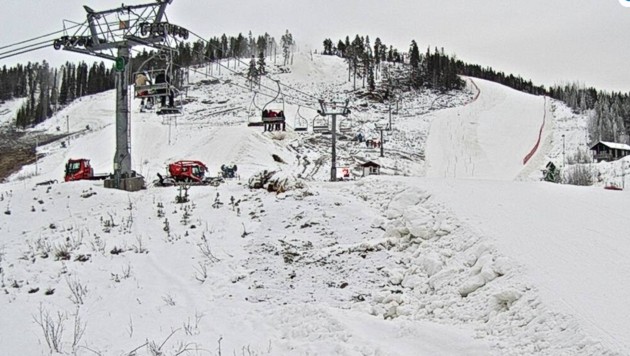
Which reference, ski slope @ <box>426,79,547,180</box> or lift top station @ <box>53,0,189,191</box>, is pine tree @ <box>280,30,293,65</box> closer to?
ski slope @ <box>426,79,547,180</box>

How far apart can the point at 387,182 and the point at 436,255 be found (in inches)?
246

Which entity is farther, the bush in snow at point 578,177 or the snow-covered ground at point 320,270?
the bush in snow at point 578,177

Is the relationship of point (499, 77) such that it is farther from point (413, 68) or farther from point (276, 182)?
point (276, 182)

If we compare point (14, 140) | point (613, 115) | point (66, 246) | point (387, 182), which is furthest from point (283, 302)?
point (613, 115)

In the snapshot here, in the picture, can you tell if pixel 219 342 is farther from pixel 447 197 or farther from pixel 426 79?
pixel 426 79

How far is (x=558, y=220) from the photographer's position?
26.7ft

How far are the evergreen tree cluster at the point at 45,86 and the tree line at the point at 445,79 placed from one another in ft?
194

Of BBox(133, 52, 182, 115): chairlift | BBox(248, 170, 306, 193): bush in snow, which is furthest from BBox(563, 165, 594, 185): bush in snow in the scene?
BBox(133, 52, 182, 115): chairlift

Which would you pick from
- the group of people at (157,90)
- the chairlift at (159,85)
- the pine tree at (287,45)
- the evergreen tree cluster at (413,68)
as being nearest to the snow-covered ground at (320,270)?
the chairlift at (159,85)

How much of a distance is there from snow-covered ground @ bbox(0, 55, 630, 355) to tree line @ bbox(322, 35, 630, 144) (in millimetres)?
73136

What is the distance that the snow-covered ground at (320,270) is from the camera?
5.18 meters

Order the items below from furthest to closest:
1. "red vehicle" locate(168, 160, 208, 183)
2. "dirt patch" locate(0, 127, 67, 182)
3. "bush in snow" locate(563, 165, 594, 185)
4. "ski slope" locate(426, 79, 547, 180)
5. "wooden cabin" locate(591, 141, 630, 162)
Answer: "wooden cabin" locate(591, 141, 630, 162), "dirt patch" locate(0, 127, 67, 182), "ski slope" locate(426, 79, 547, 180), "bush in snow" locate(563, 165, 594, 185), "red vehicle" locate(168, 160, 208, 183)

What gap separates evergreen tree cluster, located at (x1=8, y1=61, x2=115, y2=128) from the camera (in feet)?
334

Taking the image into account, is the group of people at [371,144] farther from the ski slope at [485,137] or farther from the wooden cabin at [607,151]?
the wooden cabin at [607,151]
